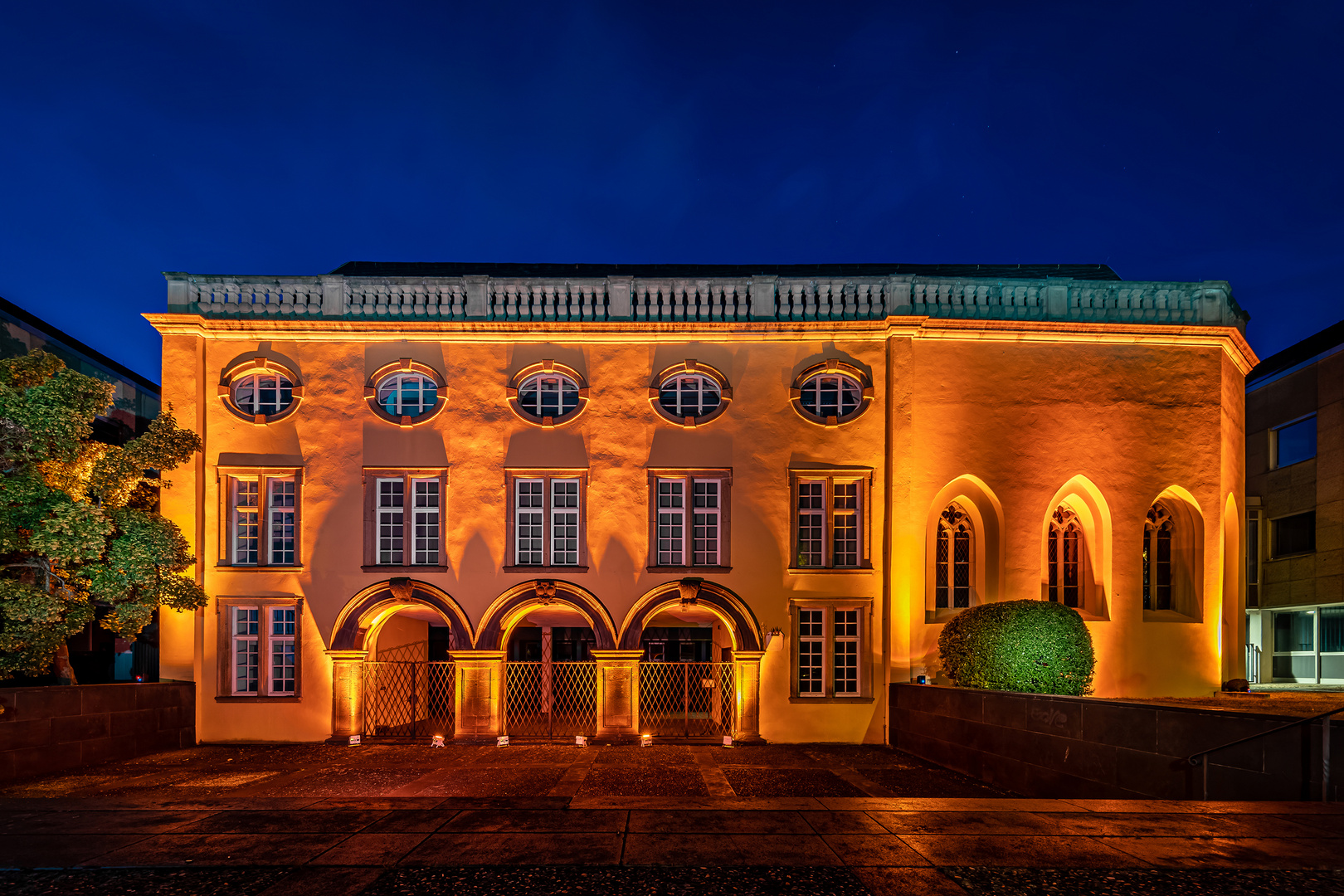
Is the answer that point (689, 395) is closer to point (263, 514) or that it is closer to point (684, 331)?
point (684, 331)

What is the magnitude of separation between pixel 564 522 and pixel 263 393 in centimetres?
760

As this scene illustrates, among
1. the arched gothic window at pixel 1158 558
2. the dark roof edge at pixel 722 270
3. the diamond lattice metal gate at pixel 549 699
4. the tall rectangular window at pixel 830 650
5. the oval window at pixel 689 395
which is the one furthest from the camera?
the dark roof edge at pixel 722 270

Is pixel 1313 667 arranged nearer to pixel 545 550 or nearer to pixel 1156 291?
pixel 1156 291

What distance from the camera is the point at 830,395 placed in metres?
17.9

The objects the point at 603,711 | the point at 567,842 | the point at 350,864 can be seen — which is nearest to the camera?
the point at 350,864

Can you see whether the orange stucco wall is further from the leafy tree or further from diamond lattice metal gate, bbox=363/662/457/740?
the leafy tree

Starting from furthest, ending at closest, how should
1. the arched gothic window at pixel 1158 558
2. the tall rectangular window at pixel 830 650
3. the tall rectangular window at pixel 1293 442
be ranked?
the tall rectangular window at pixel 1293 442 → the arched gothic window at pixel 1158 558 → the tall rectangular window at pixel 830 650

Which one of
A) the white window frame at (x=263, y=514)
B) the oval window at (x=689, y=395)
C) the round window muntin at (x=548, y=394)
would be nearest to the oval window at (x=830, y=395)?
the oval window at (x=689, y=395)

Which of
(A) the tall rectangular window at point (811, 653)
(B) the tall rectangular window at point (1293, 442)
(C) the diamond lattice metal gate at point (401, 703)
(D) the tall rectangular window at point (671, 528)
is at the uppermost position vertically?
(B) the tall rectangular window at point (1293, 442)

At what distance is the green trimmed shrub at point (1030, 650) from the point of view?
45.9 feet

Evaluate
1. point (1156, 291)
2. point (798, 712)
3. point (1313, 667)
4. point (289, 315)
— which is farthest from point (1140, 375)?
point (289, 315)

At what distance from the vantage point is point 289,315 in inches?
Result: 709

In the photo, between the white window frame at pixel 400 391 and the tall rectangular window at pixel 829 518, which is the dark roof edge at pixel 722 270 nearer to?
the white window frame at pixel 400 391

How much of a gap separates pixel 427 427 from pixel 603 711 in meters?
7.52
